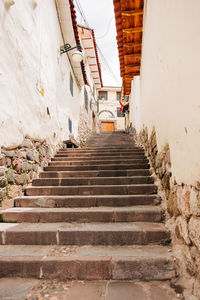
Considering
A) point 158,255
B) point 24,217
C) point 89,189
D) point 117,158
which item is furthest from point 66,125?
point 158,255

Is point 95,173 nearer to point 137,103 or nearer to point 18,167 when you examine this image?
point 18,167

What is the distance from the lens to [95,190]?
3355mm

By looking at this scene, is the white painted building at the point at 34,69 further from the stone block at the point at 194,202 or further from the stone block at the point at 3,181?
the stone block at the point at 194,202

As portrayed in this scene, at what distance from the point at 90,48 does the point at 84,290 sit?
13.0 meters

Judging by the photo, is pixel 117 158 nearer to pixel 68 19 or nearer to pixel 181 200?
pixel 181 200

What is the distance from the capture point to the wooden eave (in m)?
4.29

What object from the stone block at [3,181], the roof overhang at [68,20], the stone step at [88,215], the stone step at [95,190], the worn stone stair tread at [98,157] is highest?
the roof overhang at [68,20]

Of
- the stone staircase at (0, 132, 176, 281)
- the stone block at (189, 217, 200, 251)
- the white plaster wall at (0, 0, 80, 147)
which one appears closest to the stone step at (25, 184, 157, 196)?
the stone staircase at (0, 132, 176, 281)

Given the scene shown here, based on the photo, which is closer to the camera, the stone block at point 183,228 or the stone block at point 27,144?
the stone block at point 183,228

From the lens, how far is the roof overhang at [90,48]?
1055cm

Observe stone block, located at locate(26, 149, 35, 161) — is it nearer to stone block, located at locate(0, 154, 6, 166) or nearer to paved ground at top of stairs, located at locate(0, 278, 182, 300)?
stone block, located at locate(0, 154, 6, 166)

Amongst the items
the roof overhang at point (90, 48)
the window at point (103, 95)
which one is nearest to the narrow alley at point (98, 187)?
the roof overhang at point (90, 48)

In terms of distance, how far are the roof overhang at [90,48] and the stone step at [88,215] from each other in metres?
11.4

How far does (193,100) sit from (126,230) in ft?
5.93
